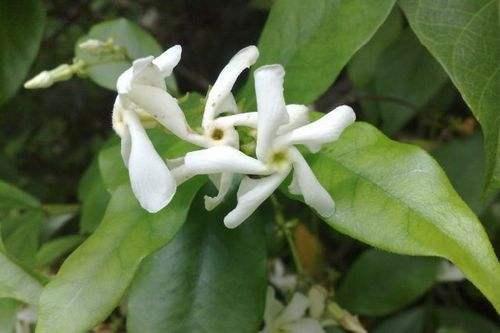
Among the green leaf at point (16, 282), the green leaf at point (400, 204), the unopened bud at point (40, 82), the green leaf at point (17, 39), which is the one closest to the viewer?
the green leaf at point (400, 204)

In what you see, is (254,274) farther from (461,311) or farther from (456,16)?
(461,311)

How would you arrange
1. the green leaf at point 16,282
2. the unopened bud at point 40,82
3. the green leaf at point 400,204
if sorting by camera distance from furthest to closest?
the unopened bud at point 40,82 < the green leaf at point 16,282 < the green leaf at point 400,204

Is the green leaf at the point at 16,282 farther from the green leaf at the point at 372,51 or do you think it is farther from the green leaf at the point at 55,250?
the green leaf at the point at 372,51

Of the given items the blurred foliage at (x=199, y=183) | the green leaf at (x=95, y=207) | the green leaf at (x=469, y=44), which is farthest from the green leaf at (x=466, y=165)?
the green leaf at (x=95, y=207)

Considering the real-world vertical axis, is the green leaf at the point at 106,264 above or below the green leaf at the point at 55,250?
above

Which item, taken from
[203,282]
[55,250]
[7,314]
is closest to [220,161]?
[203,282]

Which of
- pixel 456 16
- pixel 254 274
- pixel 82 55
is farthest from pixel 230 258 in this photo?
pixel 82 55

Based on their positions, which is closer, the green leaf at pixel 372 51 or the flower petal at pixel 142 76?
the flower petal at pixel 142 76
